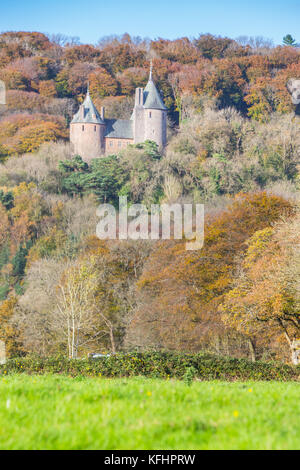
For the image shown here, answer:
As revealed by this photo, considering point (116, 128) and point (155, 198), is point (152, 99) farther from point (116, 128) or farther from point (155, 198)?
point (155, 198)

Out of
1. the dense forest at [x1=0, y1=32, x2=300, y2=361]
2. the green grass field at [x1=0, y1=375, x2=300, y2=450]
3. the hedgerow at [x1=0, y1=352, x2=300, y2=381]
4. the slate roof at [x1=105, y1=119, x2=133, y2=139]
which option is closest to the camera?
the green grass field at [x1=0, y1=375, x2=300, y2=450]

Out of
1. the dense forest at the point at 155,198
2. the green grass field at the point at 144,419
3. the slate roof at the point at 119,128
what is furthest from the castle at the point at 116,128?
the green grass field at the point at 144,419

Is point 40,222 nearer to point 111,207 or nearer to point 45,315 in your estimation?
point 111,207

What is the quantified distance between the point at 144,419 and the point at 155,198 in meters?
53.3

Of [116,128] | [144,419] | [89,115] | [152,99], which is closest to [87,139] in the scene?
[89,115]

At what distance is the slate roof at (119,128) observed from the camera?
76.4m

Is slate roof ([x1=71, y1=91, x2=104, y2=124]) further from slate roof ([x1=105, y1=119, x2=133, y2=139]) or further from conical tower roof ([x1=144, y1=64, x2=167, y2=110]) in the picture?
conical tower roof ([x1=144, y1=64, x2=167, y2=110])

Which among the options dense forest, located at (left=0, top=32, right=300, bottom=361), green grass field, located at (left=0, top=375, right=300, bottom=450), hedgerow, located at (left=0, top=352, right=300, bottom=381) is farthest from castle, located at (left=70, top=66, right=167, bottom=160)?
green grass field, located at (left=0, top=375, right=300, bottom=450)

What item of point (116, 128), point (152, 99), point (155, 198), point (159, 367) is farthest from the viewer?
point (116, 128)

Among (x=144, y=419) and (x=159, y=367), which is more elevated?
(x=144, y=419)

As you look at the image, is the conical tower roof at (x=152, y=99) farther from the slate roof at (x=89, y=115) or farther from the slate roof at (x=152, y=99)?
the slate roof at (x=89, y=115)

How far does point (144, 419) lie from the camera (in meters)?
4.98

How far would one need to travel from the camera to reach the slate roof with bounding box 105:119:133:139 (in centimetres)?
7638
